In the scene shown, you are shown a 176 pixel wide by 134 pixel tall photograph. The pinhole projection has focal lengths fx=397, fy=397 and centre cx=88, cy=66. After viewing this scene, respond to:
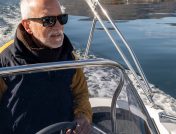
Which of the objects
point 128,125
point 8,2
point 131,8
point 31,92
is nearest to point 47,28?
point 31,92

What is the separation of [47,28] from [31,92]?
1.05 feet

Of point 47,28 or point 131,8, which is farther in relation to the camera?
point 131,8

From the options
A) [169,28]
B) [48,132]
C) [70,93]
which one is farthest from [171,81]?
[169,28]

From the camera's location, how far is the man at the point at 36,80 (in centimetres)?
192

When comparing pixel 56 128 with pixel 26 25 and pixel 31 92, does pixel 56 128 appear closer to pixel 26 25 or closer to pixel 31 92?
pixel 31 92

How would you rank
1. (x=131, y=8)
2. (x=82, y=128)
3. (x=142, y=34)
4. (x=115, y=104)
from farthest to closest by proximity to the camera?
(x=131, y=8), (x=142, y=34), (x=115, y=104), (x=82, y=128)

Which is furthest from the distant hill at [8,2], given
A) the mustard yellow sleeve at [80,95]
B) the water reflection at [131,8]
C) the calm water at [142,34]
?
the mustard yellow sleeve at [80,95]

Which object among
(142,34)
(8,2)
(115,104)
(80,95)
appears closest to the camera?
(115,104)

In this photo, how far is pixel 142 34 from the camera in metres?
7.33

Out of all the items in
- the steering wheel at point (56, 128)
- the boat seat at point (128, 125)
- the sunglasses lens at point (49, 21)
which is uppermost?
the sunglasses lens at point (49, 21)

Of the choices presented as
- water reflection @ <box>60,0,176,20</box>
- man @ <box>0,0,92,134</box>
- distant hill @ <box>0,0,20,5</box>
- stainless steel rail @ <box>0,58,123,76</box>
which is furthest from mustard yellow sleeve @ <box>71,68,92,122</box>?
distant hill @ <box>0,0,20,5</box>

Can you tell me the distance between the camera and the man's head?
1949 millimetres

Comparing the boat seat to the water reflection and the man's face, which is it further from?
the water reflection

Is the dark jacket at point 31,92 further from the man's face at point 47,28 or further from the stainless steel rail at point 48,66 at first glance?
the stainless steel rail at point 48,66
